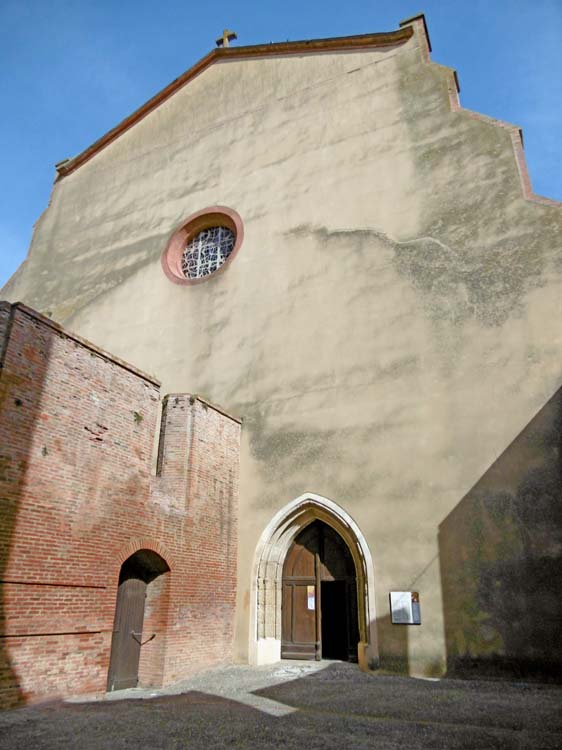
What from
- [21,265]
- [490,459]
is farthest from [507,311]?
[21,265]

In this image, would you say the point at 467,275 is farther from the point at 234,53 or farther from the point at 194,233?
the point at 234,53

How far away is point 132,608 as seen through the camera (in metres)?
8.00

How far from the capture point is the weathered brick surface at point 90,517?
246 inches

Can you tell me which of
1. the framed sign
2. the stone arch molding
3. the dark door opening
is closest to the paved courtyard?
the framed sign

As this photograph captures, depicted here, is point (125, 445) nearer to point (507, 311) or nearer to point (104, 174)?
point (507, 311)

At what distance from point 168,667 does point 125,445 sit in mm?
3192

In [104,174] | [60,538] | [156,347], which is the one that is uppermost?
[104,174]

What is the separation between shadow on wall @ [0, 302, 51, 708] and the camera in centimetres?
592

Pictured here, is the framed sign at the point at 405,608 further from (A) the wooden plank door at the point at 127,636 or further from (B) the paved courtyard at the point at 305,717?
(A) the wooden plank door at the point at 127,636

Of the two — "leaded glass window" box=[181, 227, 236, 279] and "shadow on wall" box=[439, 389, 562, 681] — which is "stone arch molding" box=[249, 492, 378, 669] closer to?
"shadow on wall" box=[439, 389, 562, 681]

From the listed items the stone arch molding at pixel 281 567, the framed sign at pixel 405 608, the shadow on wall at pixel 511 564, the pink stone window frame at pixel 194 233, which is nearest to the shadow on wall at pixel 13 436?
the stone arch molding at pixel 281 567

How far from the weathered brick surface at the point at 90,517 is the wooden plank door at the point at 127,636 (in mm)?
147

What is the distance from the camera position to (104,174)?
16094 mm

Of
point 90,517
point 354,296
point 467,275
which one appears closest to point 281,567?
point 90,517
